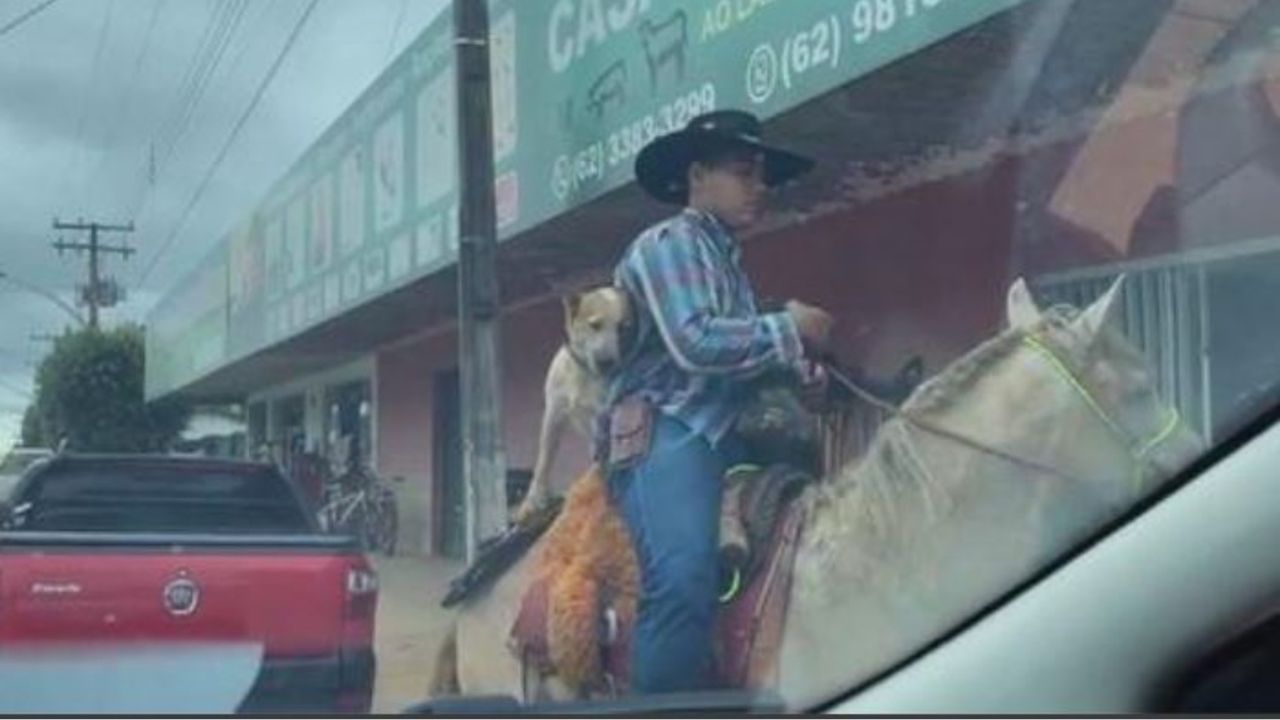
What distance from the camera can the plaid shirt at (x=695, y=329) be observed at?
9.89 feet

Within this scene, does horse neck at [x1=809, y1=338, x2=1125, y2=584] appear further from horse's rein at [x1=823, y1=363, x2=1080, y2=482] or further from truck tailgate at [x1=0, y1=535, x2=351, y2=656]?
truck tailgate at [x1=0, y1=535, x2=351, y2=656]

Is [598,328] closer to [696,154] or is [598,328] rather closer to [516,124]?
[696,154]

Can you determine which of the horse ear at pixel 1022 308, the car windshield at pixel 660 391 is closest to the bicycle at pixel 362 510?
the car windshield at pixel 660 391

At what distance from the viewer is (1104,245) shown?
304cm

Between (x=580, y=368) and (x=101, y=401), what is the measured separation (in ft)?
2.90

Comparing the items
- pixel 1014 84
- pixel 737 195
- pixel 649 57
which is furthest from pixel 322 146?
pixel 649 57

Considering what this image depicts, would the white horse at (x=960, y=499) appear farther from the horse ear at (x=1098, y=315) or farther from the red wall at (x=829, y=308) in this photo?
the red wall at (x=829, y=308)

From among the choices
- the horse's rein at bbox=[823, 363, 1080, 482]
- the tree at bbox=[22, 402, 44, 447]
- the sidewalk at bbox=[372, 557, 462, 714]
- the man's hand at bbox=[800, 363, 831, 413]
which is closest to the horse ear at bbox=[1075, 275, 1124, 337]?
the horse's rein at bbox=[823, 363, 1080, 482]

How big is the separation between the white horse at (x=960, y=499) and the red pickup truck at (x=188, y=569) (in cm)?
22

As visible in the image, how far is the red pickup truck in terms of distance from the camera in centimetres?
277

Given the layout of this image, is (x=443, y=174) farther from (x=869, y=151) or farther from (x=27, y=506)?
(x=27, y=506)

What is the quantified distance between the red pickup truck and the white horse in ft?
0.72

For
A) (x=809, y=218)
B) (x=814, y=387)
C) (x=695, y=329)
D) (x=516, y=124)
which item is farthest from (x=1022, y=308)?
(x=516, y=124)

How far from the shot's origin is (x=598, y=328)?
3.20m
